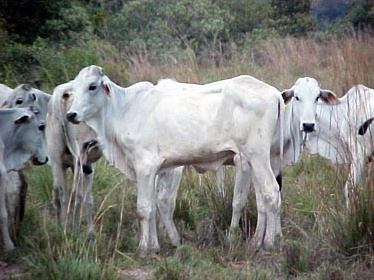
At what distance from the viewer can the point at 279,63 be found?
583 inches

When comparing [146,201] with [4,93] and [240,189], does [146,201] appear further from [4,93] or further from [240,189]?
[4,93]

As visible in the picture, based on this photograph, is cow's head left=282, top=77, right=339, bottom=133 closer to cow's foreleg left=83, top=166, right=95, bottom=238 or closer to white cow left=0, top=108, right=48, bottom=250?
cow's foreleg left=83, top=166, right=95, bottom=238

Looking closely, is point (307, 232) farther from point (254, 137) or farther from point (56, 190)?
point (56, 190)

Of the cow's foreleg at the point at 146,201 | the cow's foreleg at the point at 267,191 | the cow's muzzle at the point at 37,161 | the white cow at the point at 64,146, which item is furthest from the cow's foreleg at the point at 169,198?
the cow's muzzle at the point at 37,161

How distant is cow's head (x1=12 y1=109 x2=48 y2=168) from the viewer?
777cm

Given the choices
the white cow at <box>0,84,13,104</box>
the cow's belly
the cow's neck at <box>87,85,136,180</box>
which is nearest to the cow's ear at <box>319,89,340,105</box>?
the cow's belly

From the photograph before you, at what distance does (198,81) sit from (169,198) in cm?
541

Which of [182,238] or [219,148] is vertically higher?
[219,148]

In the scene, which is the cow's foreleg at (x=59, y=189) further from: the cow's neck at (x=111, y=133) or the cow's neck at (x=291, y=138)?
the cow's neck at (x=291, y=138)

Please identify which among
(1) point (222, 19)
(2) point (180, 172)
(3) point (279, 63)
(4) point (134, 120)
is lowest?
(2) point (180, 172)

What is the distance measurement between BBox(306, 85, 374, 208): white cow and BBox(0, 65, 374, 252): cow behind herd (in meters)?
0.02

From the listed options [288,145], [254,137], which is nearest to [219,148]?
[254,137]

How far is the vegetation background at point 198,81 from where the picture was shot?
6309 millimetres

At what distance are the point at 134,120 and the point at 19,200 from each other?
1.21 m
